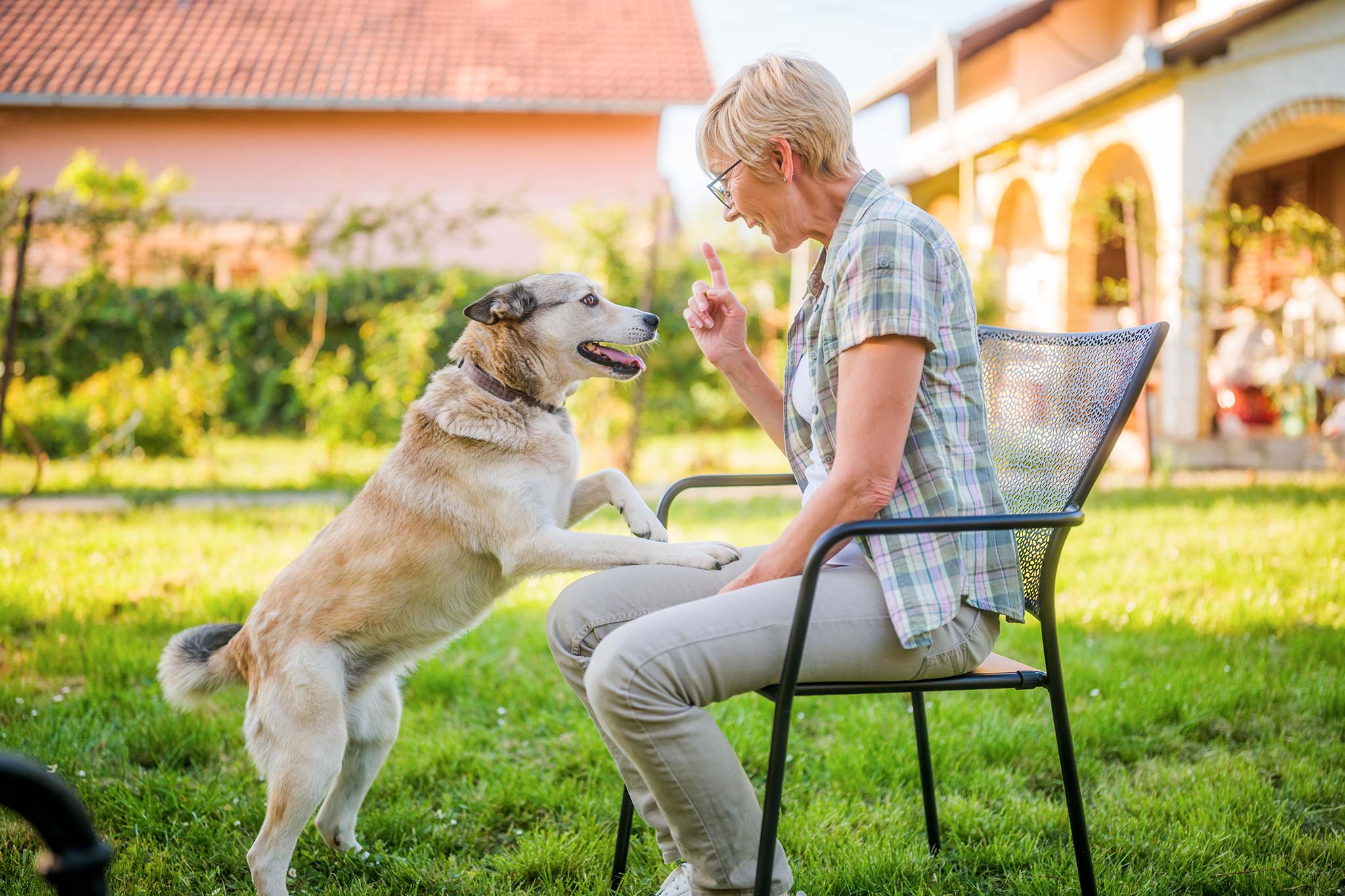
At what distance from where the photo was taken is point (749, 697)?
3.50 m

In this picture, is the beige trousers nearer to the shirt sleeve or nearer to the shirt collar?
the shirt sleeve

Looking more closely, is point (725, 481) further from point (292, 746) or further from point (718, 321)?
point (292, 746)

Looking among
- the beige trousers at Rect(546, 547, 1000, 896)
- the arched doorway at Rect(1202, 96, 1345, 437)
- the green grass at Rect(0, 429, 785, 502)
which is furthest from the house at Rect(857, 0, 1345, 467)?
the beige trousers at Rect(546, 547, 1000, 896)

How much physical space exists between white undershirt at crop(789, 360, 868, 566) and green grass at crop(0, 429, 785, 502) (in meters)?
6.27

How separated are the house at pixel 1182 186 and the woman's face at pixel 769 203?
7.28 metres

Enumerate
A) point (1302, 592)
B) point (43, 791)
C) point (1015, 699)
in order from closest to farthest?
1. point (43, 791)
2. point (1015, 699)
3. point (1302, 592)

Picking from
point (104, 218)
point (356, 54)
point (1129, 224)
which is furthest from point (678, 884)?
point (356, 54)

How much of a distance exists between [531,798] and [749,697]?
3.28ft

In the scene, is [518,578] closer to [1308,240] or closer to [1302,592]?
[1302,592]

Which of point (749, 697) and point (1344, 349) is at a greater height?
point (1344, 349)

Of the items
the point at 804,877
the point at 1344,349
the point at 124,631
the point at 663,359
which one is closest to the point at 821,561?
the point at 804,877

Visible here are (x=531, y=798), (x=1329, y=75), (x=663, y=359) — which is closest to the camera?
(x=531, y=798)

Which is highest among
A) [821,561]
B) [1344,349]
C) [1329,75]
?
[1329,75]

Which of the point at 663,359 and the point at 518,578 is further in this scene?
the point at 663,359
